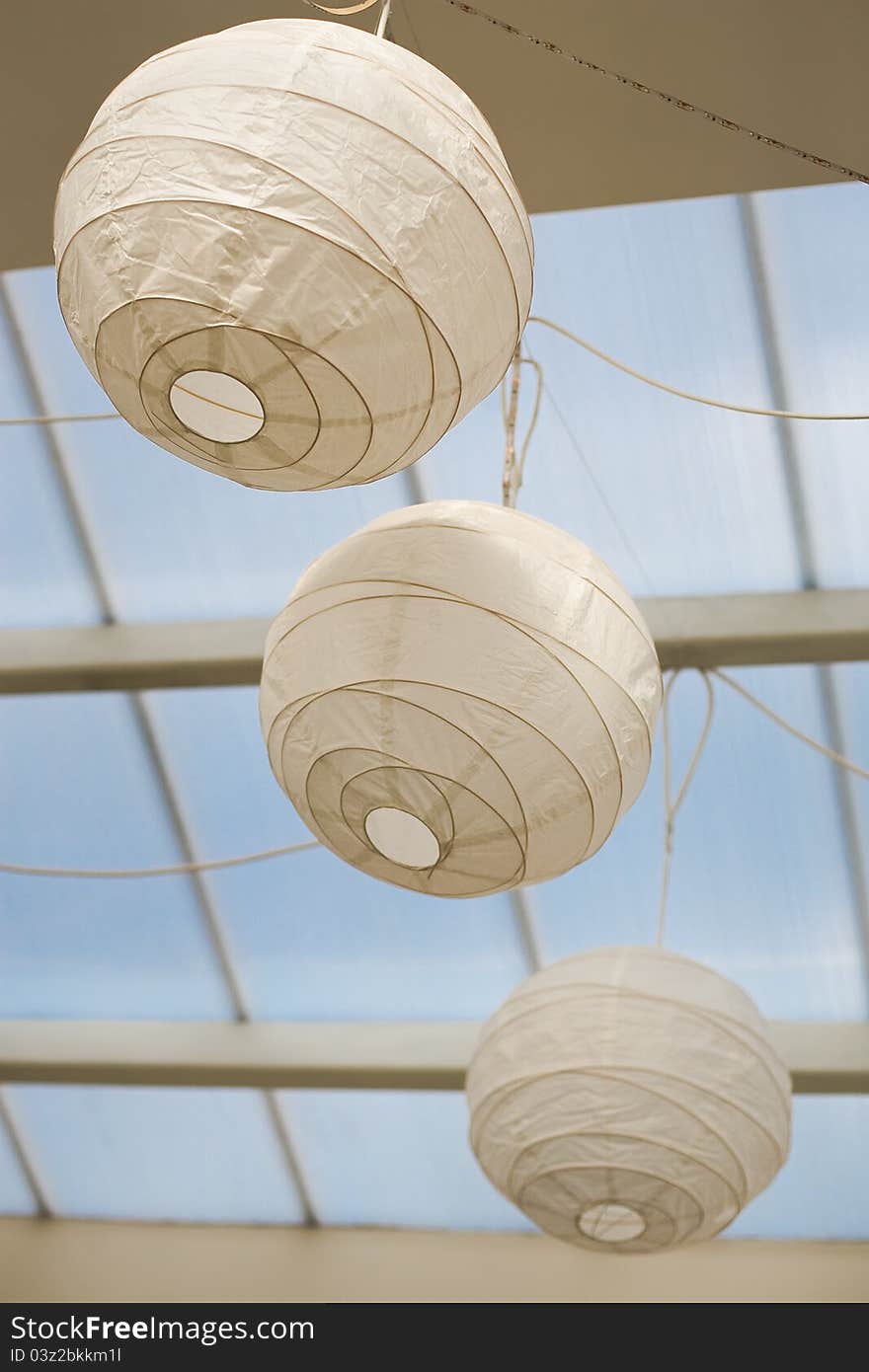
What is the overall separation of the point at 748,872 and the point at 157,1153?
2.76 metres

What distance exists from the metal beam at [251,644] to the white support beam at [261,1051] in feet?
4.98

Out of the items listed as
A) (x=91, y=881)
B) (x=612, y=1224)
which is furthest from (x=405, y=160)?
(x=91, y=881)

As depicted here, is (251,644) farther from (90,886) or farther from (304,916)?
(90,886)

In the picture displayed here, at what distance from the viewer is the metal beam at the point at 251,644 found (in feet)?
12.9

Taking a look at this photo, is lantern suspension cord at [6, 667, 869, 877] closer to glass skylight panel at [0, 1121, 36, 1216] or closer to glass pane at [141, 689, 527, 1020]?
glass pane at [141, 689, 527, 1020]

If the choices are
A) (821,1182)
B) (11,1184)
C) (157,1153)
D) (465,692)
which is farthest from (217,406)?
(11,1184)

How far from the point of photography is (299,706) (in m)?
1.79

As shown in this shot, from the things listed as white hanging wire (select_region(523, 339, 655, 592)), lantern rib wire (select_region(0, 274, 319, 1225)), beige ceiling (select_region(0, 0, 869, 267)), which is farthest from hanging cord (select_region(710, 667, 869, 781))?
lantern rib wire (select_region(0, 274, 319, 1225))

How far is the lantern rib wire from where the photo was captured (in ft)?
13.7

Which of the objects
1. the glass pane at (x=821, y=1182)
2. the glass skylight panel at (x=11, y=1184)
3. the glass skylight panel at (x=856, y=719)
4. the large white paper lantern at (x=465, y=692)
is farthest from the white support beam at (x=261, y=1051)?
the large white paper lantern at (x=465, y=692)

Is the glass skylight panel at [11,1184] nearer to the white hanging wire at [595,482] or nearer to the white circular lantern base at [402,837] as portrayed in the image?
the white hanging wire at [595,482]

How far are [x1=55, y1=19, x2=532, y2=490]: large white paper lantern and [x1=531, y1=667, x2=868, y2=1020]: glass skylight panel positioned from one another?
312cm
